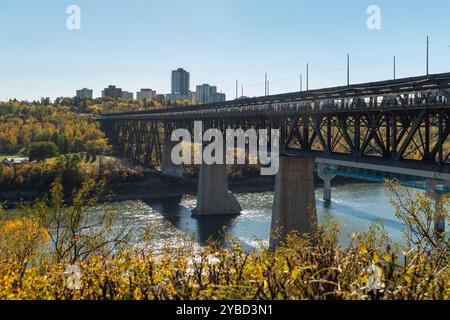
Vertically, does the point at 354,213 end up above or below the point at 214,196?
below

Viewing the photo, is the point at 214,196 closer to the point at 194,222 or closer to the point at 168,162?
the point at 194,222

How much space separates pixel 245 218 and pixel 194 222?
18.1 ft

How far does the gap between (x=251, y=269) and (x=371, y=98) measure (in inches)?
674

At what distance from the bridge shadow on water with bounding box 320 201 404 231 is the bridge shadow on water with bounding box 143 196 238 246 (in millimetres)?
11190

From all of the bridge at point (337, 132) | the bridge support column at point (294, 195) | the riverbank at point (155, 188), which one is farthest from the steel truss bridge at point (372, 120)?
the riverbank at point (155, 188)

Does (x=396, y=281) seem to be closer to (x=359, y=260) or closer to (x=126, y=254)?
(x=359, y=260)

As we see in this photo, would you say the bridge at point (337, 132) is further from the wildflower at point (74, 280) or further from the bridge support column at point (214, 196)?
the wildflower at point (74, 280)

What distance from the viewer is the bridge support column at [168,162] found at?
271ft

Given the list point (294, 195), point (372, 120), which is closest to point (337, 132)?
point (294, 195)

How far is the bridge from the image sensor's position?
22.3m

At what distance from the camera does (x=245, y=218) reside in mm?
54750

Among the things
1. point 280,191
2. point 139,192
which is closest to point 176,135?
point 139,192

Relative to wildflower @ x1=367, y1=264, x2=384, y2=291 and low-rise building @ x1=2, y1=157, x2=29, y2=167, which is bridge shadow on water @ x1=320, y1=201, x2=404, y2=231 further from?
low-rise building @ x1=2, y1=157, x2=29, y2=167

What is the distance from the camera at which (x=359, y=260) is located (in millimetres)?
10141
